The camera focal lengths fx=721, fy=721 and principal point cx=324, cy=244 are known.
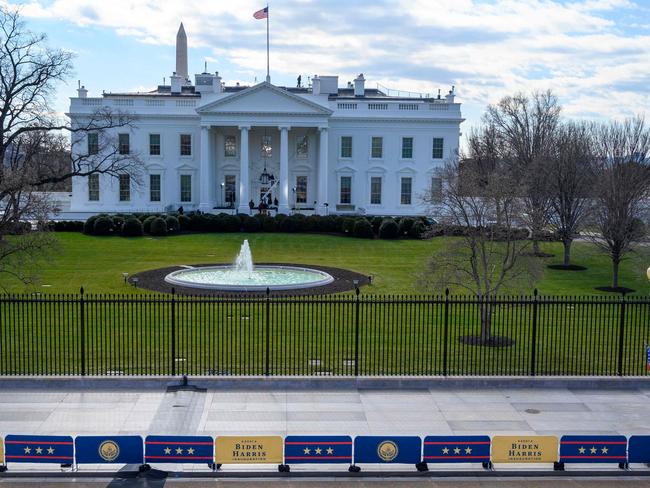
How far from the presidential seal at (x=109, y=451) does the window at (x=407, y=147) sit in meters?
56.1

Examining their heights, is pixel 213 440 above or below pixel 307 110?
below

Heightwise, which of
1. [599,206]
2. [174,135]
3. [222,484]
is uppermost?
[174,135]

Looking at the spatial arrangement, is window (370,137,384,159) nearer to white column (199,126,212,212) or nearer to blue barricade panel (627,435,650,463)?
white column (199,126,212,212)

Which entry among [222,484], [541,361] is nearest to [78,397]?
[222,484]

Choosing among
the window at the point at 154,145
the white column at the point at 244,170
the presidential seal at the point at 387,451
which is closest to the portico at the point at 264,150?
the white column at the point at 244,170

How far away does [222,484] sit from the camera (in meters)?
11.2

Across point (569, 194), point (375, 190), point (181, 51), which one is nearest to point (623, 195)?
point (569, 194)

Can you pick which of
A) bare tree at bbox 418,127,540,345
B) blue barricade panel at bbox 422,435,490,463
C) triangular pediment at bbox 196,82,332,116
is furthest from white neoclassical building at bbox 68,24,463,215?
blue barricade panel at bbox 422,435,490,463

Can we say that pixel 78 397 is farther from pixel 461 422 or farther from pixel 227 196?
pixel 227 196

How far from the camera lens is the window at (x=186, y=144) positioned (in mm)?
64438

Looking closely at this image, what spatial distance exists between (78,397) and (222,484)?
5.02 m

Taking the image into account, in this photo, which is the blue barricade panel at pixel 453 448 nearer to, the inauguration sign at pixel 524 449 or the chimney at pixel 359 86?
the inauguration sign at pixel 524 449

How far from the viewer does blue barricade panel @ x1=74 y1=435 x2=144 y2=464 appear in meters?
11.3

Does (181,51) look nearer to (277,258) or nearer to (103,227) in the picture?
(103,227)
